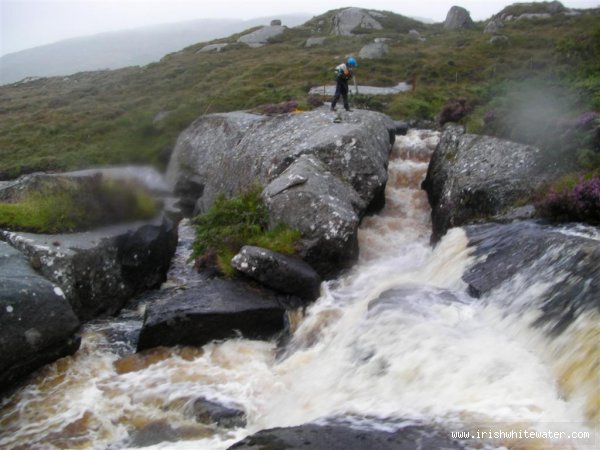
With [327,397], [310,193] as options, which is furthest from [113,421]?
[310,193]

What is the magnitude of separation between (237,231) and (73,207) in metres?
4.75

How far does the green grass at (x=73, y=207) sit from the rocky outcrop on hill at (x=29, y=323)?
2.63 m

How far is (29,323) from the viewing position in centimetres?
1009

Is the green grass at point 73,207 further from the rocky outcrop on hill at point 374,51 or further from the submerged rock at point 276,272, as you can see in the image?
the rocky outcrop on hill at point 374,51

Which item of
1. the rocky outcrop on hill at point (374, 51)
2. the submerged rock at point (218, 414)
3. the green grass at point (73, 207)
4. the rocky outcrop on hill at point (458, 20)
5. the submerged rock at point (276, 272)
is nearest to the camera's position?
the submerged rock at point (218, 414)

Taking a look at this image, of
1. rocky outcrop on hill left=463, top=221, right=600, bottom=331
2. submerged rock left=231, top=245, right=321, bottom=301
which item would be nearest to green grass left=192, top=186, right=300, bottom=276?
submerged rock left=231, top=245, right=321, bottom=301

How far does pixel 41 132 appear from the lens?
34438 millimetres

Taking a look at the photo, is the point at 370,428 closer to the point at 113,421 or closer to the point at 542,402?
the point at 542,402

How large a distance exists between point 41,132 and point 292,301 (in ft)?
94.4

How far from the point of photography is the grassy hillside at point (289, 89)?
21688mm

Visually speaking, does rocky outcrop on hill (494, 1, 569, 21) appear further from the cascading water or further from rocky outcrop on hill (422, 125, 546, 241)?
the cascading water

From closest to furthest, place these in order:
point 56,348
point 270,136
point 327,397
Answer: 1. point 327,397
2. point 56,348
3. point 270,136

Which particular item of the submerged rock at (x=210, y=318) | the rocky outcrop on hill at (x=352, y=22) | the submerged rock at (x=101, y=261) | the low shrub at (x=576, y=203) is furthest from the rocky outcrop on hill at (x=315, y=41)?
the submerged rock at (x=210, y=318)

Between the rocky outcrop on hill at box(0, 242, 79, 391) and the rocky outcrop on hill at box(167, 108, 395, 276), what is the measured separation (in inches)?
252
